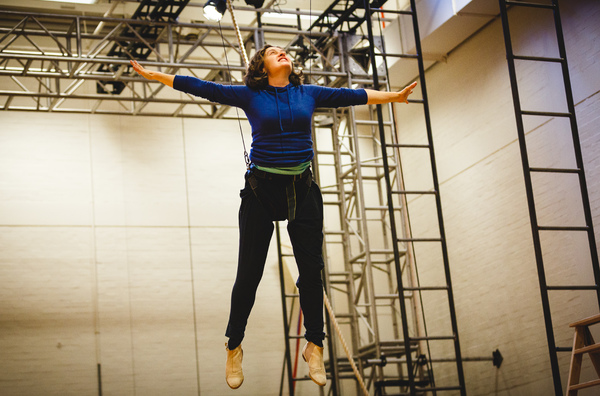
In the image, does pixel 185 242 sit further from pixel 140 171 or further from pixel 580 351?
pixel 580 351

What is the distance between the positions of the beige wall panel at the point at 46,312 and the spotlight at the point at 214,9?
492cm

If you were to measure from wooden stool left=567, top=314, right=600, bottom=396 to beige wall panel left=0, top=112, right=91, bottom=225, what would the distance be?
24.4ft

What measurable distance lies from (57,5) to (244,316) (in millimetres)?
7769

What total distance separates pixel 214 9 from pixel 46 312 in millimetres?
5511

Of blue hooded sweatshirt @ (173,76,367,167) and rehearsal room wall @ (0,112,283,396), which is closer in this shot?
blue hooded sweatshirt @ (173,76,367,167)

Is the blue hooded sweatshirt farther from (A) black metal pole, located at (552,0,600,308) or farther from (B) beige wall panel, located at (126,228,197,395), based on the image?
(B) beige wall panel, located at (126,228,197,395)

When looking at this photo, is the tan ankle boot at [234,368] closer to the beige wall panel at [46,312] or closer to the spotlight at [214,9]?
the spotlight at [214,9]

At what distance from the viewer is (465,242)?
9602 mm

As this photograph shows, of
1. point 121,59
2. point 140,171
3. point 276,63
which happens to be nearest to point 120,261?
A: point 140,171

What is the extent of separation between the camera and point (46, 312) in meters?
10.5

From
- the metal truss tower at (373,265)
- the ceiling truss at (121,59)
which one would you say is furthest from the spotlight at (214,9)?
the metal truss tower at (373,265)

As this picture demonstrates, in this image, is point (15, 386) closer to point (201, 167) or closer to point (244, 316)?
point (201, 167)

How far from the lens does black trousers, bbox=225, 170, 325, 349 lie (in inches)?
143

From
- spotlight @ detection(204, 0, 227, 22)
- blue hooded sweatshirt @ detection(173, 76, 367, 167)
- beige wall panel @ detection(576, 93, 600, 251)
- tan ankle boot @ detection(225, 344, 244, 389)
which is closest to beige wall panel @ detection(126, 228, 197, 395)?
spotlight @ detection(204, 0, 227, 22)
